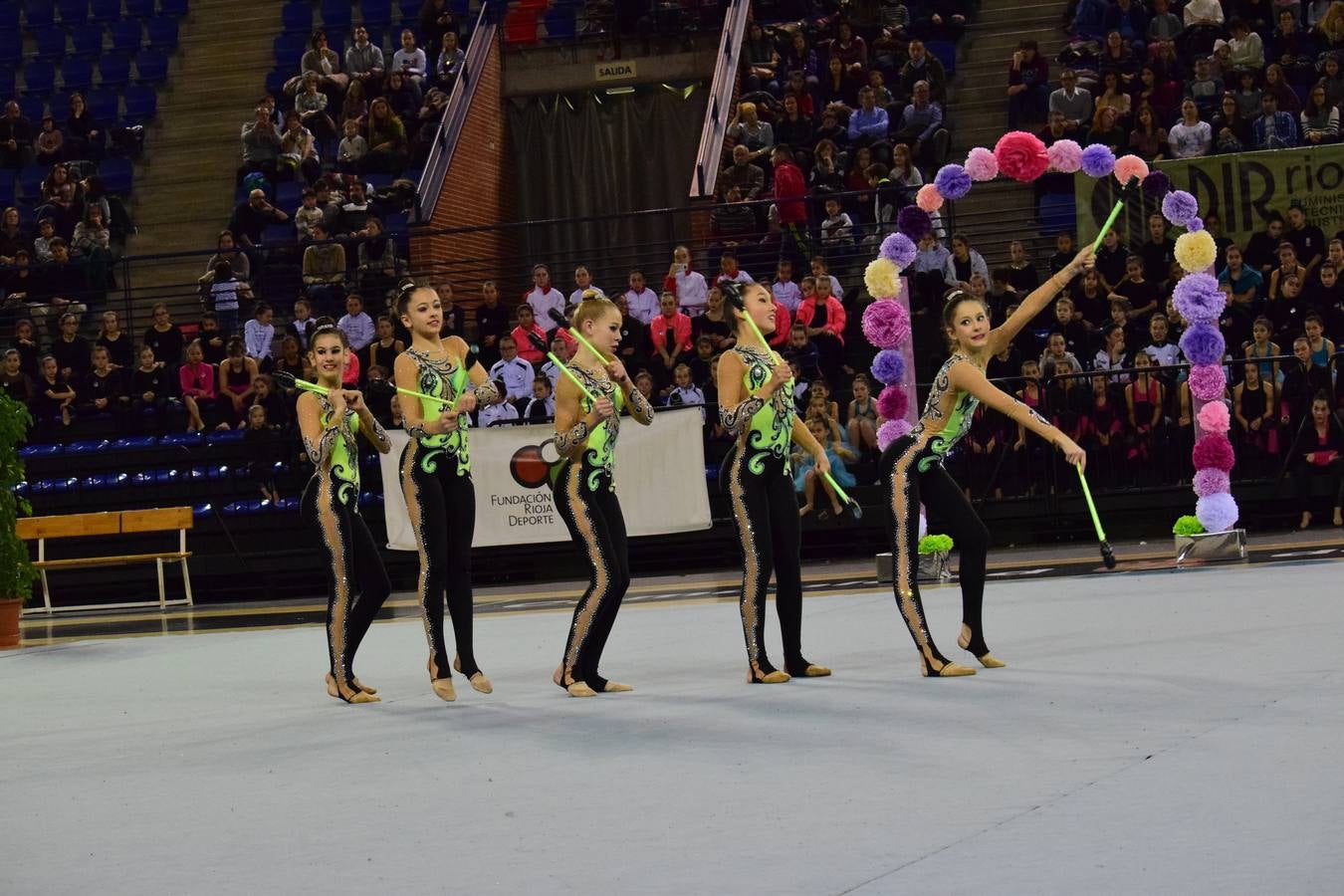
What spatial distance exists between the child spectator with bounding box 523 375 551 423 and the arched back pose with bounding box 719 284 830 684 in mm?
9226

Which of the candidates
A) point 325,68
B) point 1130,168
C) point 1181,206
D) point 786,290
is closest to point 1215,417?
point 1181,206

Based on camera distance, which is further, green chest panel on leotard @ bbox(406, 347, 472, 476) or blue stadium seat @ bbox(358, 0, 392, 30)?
blue stadium seat @ bbox(358, 0, 392, 30)

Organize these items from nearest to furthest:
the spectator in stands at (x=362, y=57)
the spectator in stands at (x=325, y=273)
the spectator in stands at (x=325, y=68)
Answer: the spectator in stands at (x=325, y=273)
the spectator in stands at (x=325, y=68)
the spectator in stands at (x=362, y=57)

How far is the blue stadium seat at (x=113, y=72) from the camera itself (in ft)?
83.6

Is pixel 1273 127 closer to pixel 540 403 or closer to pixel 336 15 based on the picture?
pixel 540 403

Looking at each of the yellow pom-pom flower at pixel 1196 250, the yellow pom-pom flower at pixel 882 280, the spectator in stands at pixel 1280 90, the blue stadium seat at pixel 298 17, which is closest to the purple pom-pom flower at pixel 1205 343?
the yellow pom-pom flower at pixel 1196 250

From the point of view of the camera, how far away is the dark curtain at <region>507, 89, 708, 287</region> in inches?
934

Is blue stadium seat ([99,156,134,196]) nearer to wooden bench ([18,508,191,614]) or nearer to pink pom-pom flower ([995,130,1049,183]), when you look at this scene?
wooden bench ([18,508,191,614])

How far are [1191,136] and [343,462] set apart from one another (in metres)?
12.2

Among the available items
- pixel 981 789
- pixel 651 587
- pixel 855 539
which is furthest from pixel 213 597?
pixel 981 789

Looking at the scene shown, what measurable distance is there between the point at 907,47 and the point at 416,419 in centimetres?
1448

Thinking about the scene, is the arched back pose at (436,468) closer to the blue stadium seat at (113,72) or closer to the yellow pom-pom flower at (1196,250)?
the yellow pom-pom flower at (1196,250)

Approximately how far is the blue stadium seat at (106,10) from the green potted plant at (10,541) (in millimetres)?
15451

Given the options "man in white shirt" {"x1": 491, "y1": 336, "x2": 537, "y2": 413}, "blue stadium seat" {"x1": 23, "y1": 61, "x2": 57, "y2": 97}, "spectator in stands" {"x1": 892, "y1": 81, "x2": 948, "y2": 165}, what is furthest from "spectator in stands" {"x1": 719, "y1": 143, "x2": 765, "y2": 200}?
"blue stadium seat" {"x1": 23, "y1": 61, "x2": 57, "y2": 97}
